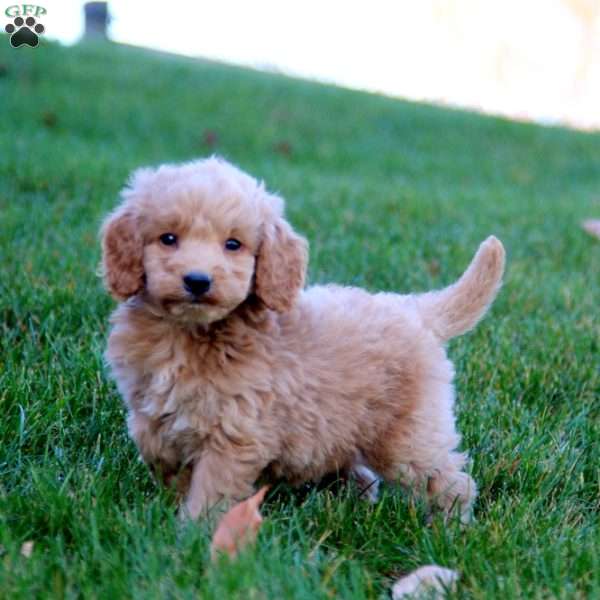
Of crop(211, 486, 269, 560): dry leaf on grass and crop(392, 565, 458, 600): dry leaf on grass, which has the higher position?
crop(211, 486, 269, 560): dry leaf on grass

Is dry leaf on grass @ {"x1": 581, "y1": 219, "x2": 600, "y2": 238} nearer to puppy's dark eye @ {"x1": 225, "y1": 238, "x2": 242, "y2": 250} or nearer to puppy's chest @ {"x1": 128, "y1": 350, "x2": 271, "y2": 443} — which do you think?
puppy's dark eye @ {"x1": 225, "y1": 238, "x2": 242, "y2": 250}

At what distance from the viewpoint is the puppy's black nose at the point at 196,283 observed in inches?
108

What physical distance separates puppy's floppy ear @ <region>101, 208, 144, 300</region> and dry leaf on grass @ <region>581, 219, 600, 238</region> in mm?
6589

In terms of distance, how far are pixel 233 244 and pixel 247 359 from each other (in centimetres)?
38

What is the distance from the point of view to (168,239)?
2918 millimetres

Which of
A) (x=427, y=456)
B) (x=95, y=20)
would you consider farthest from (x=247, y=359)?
(x=95, y=20)

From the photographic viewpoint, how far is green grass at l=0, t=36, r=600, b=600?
2.46 m

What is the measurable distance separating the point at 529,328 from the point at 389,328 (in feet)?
7.05

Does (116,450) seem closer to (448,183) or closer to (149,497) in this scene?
(149,497)

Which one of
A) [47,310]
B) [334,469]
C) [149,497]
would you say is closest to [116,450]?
[149,497]

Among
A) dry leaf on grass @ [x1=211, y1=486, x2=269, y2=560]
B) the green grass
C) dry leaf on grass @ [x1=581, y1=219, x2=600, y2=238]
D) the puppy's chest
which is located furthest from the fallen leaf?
dry leaf on grass @ [x1=581, y1=219, x2=600, y2=238]

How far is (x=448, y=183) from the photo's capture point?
12555 millimetres

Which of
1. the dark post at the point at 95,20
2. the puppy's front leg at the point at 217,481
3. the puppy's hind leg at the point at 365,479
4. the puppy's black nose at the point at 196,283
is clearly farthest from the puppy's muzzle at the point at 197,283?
the dark post at the point at 95,20

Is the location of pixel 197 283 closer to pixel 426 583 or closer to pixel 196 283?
pixel 196 283
